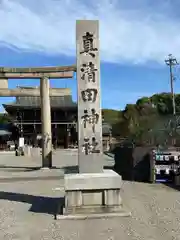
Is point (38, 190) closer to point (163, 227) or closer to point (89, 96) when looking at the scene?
point (89, 96)

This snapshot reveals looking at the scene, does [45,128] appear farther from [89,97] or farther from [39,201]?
[89,97]

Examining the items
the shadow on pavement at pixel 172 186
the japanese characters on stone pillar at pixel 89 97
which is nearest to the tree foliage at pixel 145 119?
the shadow on pavement at pixel 172 186

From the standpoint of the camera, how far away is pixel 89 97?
28.5 feet

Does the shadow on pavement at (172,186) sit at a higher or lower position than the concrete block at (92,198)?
lower

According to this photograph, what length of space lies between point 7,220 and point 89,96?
3.36 m

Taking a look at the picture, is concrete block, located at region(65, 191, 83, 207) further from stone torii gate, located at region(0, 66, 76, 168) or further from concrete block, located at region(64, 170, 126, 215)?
stone torii gate, located at region(0, 66, 76, 168)

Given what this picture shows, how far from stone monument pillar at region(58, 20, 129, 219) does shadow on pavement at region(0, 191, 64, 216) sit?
2.45ft

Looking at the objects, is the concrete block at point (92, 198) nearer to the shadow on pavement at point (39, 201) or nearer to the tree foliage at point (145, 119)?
the shadow on pavement at point (39, 201)

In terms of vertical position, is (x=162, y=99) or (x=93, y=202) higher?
(x=162, y=99)

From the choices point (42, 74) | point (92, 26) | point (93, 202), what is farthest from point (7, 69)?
point (93, 202)

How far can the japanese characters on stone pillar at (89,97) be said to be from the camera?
27.8ft

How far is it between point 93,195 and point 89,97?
2.30 m

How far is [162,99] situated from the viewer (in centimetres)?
6241

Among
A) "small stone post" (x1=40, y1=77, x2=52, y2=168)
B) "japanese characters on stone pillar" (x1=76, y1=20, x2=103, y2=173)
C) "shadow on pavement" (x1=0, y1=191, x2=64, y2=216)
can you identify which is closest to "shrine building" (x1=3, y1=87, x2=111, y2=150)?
"small stone post" (x1=40, y1=77, x2=52, y2=168)
